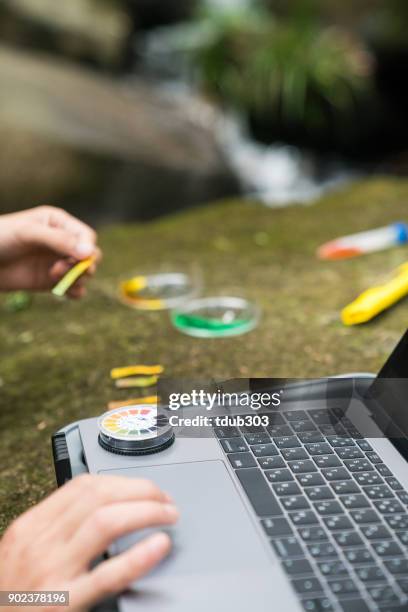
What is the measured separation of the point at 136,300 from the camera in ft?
3.71

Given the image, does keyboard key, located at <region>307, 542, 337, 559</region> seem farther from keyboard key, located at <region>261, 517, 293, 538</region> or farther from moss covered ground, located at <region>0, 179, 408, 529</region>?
moss covered ground, located at <region>0, 179, 408, 529</region>

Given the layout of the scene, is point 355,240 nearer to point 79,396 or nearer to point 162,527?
point 79,396

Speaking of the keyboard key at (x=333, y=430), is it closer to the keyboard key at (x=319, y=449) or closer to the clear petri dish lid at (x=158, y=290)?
the keyboard key at (x=319, y=449)

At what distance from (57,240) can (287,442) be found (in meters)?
0.44

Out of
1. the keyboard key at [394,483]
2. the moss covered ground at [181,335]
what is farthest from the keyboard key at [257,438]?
the moss covered ground at [181,335]

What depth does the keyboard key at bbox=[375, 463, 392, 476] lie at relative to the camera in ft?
1.89

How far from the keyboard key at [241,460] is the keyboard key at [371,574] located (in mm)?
135

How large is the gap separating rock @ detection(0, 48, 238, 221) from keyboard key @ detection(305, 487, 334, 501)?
4.93 feet

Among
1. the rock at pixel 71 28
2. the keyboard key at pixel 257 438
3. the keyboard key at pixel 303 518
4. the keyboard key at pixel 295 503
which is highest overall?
the rock at pixel 71 28

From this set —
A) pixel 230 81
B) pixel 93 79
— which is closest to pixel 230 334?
pixel 93 79

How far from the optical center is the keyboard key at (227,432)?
2.04 ft

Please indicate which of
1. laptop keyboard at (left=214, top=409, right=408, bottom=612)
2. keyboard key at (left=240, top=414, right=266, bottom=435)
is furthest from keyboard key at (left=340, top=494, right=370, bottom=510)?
keyboard key at (left=240, top=414, right=266, bottom=435)

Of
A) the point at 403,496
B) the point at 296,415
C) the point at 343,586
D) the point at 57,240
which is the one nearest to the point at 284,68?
the point at 57,240

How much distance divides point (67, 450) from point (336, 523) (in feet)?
0.73
